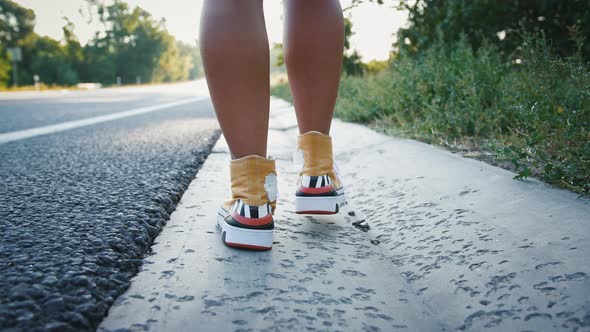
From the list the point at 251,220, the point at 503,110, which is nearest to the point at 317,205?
the point at 251,220

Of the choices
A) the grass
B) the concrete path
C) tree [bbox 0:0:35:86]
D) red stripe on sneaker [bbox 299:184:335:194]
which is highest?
tree [bbox 0:0:35:86]

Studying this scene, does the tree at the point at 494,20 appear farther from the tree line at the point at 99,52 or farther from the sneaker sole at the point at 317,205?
the tree line at the point at 99,52

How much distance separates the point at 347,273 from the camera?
1117 mm

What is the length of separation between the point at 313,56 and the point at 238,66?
0.37 metres

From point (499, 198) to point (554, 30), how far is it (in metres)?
3.83

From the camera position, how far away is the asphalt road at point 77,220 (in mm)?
831

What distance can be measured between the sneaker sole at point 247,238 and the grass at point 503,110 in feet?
2.60

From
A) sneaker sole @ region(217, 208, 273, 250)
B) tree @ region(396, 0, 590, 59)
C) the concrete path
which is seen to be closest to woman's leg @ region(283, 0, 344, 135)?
the concrete path

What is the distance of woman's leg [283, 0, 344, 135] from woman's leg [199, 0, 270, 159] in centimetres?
27

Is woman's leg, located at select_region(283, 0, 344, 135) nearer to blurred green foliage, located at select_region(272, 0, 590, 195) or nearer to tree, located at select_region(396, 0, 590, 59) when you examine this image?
blurred green foliage, located at select_region(272, 0, 590, 195)

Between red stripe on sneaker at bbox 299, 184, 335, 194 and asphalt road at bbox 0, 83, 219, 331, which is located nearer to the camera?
asphalt road at bbox 0, 83, 219, 331

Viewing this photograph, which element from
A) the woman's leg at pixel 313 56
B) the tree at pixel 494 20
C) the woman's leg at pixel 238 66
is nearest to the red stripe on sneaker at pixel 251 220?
the woman's leg at pixel 238 66

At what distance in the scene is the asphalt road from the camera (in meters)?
0.83

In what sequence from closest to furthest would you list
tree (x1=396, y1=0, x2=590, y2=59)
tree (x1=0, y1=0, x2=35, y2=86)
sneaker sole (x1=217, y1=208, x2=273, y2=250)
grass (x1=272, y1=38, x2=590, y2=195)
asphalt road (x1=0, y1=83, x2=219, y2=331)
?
asphalt road (x1=0, y1=83, x2=219, y2=331)
sneaker sole (x1=217, y1=208, x2=273, y2=250)
grass (x1=272, y1=38, x2=590, y2=195)
tree (x1=396, y1=0, x2=590, y2=59)
tree (x1=0, y1=0, x2=35, y2=86)
